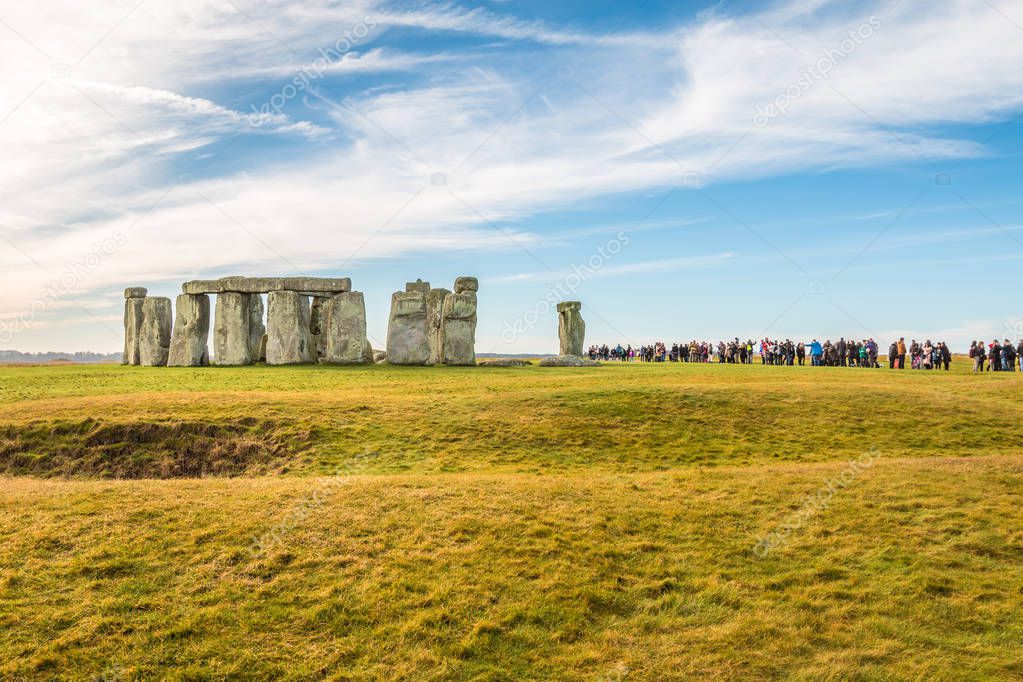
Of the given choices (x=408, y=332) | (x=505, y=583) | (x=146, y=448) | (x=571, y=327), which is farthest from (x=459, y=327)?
(x=505, y=583)

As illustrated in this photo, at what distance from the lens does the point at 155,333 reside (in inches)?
1356

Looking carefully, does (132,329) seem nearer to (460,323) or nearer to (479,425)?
(460,323)

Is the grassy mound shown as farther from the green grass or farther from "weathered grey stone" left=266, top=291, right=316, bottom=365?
"weathered grey stone" left=266, top=291, right=316, bottom=365

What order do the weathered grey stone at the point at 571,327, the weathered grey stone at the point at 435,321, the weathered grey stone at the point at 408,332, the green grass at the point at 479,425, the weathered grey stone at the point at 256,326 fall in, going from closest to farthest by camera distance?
the green grass at the point at 479,425 → the weathered grey stone at the point at 408,332 → the weathered grey stone at the point at 435,321 → the weathered grey stone at the point at 256,326 → the weathered grey stone at the point at 571,327

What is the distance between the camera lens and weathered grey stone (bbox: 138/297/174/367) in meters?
34.5

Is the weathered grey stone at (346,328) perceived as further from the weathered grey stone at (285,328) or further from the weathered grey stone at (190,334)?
the weathered grey stone at (190,334)

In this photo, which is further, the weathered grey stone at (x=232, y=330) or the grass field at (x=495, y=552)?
the weathered grey stone at (x=232, y=330)

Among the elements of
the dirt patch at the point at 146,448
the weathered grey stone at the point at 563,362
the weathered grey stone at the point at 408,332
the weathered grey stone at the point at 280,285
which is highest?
the weathered grey stone at the point at 280,285

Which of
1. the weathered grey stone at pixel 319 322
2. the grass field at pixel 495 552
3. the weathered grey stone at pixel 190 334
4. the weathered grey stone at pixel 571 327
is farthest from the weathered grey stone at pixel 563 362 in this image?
the grass field at pixel 495 552

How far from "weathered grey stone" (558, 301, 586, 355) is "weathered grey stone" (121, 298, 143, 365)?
21.7 m

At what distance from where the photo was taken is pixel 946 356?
35.5m

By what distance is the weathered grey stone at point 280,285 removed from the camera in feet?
106

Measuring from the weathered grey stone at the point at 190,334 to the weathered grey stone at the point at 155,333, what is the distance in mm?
1118

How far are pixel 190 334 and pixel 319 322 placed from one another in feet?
18.1
